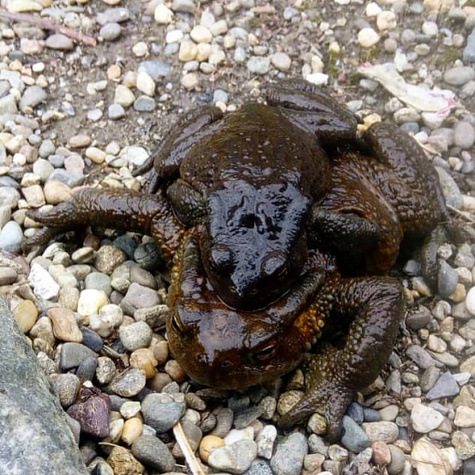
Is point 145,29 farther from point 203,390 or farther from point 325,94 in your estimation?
point 203,390

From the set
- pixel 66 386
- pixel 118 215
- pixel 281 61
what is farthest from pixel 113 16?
pixel 66 386

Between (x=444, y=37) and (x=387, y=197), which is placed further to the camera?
(x=444, y=37)

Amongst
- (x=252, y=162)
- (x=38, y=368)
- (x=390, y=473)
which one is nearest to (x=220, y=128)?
(x=252, y=162)

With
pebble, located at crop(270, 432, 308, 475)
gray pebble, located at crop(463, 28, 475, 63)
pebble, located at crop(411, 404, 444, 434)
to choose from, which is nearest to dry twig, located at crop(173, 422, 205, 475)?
pebble, located at crop(270, 432, 308, 475)

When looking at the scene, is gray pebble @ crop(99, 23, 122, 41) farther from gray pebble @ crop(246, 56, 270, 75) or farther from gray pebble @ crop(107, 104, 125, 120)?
gray pebble @ crop(246, 56, 270, 75)

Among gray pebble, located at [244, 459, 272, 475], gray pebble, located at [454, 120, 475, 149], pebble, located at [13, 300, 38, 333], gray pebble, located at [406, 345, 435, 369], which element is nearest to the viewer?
gray pebble, located at [244, 459, 272, 475]

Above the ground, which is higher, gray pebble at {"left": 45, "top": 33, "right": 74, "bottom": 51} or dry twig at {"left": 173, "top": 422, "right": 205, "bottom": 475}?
gray pebble at {"left": 45, "top": 33, "right": 74, "bottom": 51}
